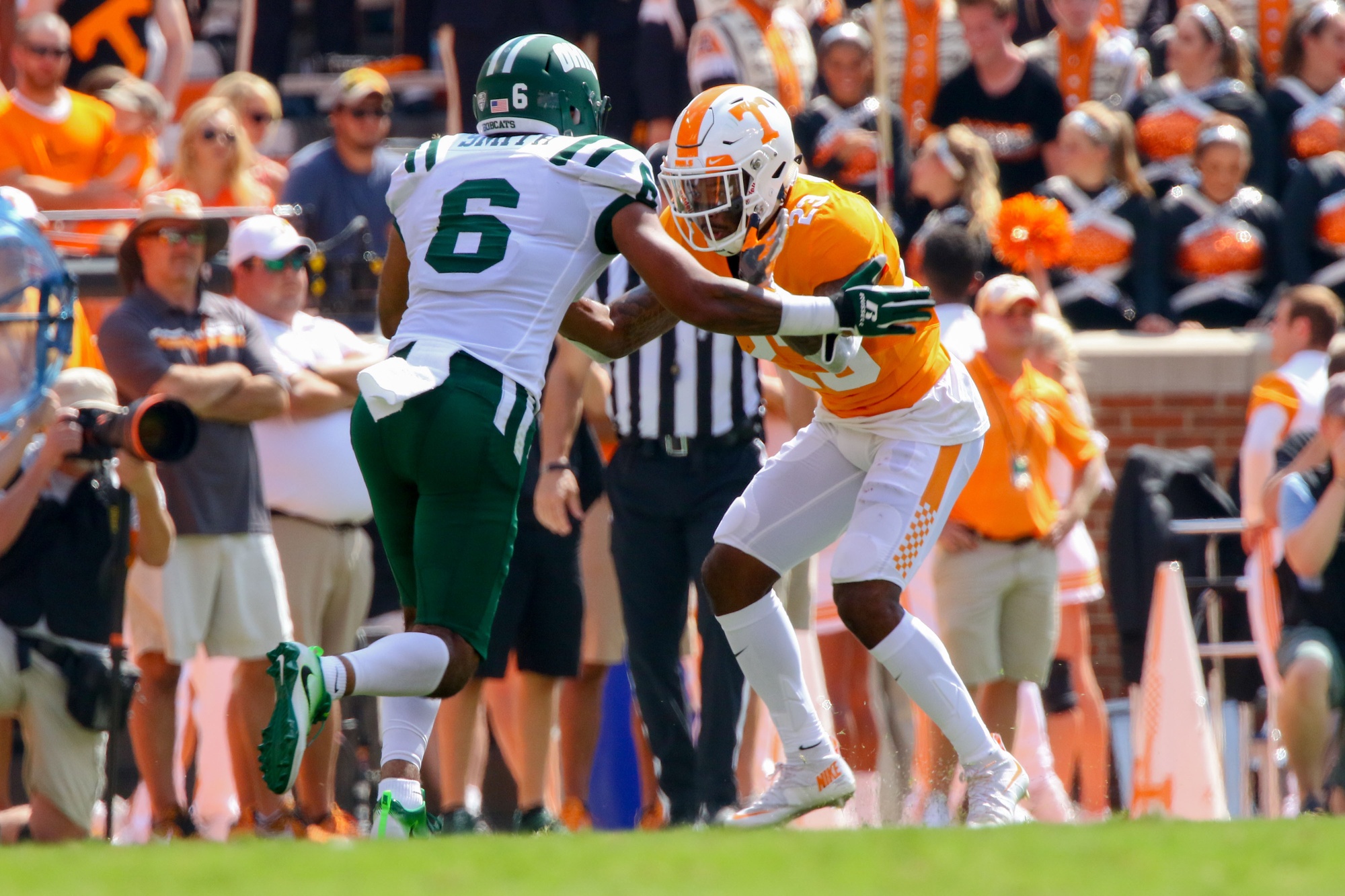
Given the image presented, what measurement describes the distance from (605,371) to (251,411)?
130 centimetres

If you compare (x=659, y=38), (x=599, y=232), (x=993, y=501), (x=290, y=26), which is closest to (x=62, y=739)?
(x=599, y=232)

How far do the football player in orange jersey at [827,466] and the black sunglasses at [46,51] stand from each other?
475 cm

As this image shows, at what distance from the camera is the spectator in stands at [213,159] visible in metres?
8.69

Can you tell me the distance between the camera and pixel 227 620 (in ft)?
22.4

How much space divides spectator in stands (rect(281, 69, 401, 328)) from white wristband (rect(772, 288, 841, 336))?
4418mm

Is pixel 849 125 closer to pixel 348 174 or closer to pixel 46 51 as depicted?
pixel 348 174

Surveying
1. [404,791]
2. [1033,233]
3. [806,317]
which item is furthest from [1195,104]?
[404,791]

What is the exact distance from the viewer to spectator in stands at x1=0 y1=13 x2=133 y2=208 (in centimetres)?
896

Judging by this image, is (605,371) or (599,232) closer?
(599,232)

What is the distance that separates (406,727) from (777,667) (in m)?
1.05

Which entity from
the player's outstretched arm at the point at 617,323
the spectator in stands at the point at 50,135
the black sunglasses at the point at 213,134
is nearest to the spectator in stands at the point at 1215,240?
the black sunglasses at the point at 213,134

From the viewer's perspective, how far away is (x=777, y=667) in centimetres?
532

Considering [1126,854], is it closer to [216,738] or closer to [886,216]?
[216,738]

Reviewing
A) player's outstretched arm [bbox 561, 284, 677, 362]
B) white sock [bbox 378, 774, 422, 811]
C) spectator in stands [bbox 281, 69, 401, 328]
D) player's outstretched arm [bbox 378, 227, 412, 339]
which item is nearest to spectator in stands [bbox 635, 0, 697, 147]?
spectator in stands [bbox 281, 69, 401, 328]
